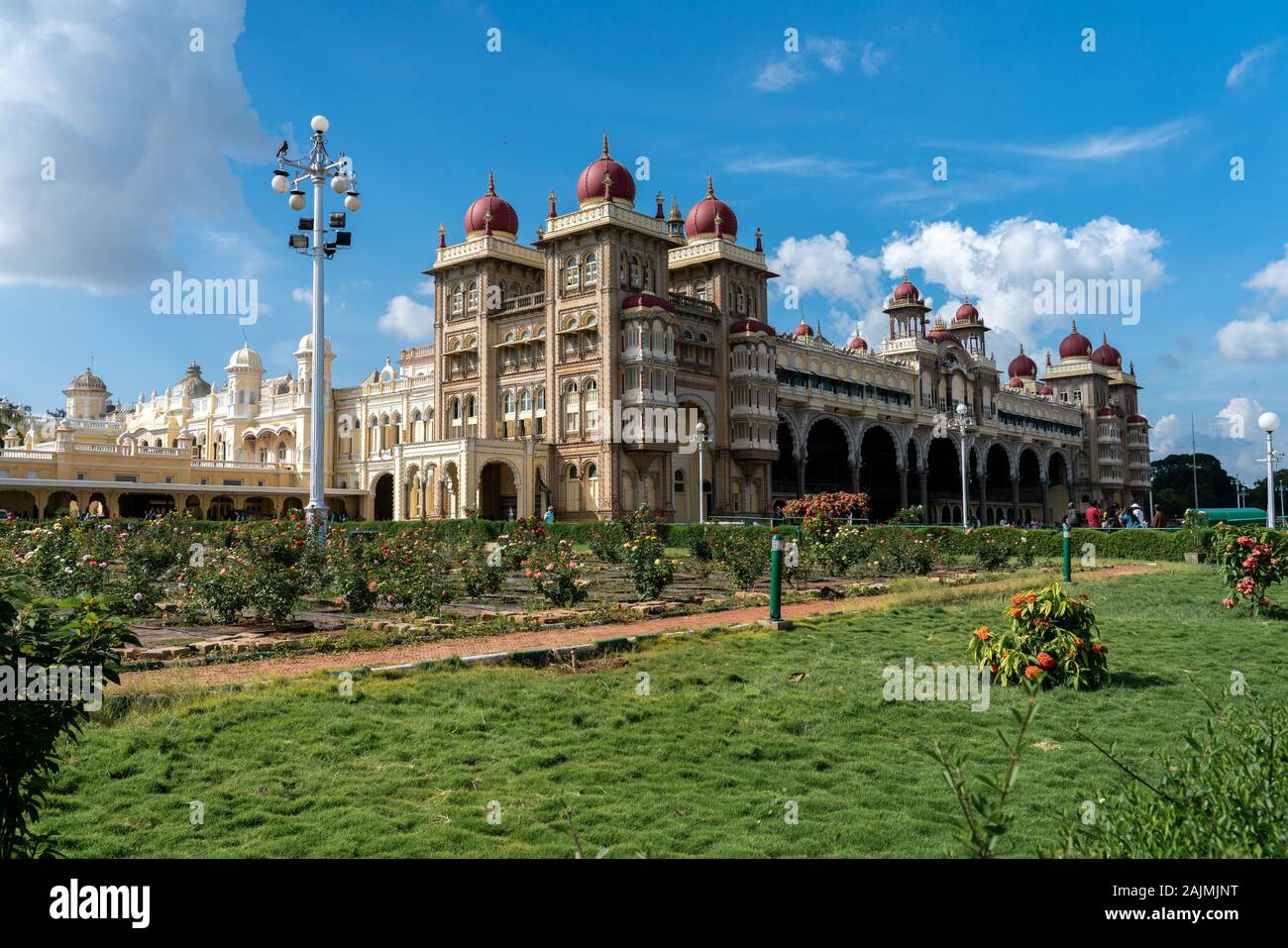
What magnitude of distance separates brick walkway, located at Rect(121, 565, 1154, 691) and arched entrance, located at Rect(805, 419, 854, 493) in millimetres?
47400

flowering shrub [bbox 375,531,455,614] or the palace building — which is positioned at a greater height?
the palace building

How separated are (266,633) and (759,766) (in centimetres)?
816

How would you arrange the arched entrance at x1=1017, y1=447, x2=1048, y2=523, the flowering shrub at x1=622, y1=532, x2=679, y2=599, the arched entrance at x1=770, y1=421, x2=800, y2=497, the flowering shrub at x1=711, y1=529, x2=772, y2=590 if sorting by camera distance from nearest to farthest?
the flowering shrub at x1=622, y1=532, x2=679, y2=599 < the flowering shrub at x1=711, y1=529, x2=772, y2=590 < the arched entrance at x1=770, y1=421, x2=800, y2=497 < the arched entrance at x1=1017, y1=447, x2=1048, y2=523

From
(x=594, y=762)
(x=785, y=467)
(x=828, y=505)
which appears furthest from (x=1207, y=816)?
(x=785, y=467)

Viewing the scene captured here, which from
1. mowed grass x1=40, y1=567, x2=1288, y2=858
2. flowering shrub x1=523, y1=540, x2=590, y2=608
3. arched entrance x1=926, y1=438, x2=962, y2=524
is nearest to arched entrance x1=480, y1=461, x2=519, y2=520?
flowering shrub x1=523, y1=540, x2=590, y2=608

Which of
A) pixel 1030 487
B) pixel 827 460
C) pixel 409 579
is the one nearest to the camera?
pixel 409 579

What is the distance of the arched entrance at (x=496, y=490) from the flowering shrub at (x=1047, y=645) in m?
39.3

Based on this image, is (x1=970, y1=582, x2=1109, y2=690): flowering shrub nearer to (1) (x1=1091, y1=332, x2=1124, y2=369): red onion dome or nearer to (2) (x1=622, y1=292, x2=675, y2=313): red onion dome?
(2) (x1=622, y1=292, x2=675, y2=313): red onion dome

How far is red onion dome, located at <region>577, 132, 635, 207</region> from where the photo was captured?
4456 centimetres

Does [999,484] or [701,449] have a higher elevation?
[701,449]

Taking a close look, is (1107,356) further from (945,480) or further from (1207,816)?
(1207,816)

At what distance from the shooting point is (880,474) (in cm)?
7075

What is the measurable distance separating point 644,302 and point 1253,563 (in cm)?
3266

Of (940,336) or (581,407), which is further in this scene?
(940,336)
